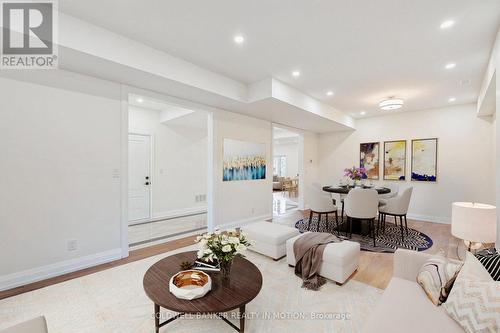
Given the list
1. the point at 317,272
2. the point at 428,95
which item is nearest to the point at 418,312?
the point at 317,272

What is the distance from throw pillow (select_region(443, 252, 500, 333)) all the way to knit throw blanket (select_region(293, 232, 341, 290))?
132cm

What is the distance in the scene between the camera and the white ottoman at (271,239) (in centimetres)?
310

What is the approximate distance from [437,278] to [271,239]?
1.91 meters

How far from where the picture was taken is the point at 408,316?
1.32 metres

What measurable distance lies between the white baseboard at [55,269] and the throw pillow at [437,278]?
3.58 metres

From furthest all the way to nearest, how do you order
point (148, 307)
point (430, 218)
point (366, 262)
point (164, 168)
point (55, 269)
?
1. point (164, 168)
2. point (430, 218)
3. point (366, 262)
4. point (55, 269)
5. point (148, 307)

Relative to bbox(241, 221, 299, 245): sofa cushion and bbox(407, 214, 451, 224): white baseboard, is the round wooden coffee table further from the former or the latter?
bbox(407, 214, 451, 224): white baseboard

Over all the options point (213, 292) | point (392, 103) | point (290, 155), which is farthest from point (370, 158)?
point (290, 155)

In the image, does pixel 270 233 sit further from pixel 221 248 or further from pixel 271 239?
pixel 221 248

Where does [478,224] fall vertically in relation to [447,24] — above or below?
below

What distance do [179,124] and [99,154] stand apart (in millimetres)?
3215

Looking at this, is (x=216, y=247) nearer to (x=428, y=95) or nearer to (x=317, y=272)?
(x=317, y=272)

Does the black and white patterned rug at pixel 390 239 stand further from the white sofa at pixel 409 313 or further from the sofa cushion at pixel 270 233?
the white sofa at pixel 409 313

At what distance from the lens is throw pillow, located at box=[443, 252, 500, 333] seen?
1115 mm
